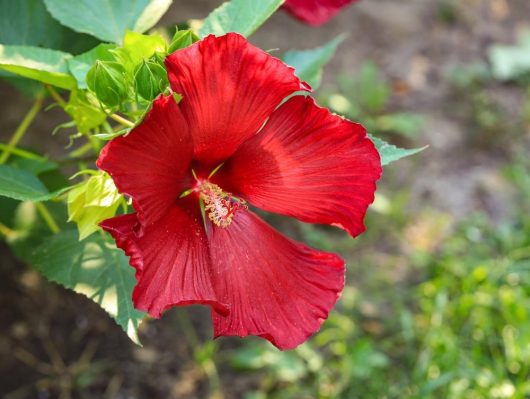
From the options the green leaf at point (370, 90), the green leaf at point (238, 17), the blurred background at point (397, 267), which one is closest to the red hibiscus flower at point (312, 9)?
the green leaf at point (238, 17)

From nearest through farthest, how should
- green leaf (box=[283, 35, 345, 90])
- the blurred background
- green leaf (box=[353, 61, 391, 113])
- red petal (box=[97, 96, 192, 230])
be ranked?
red petal (box=[97, 96, 192, 230]), green leaf (box=[283, 35, 345, 90]), the blurred background, green leaf (box=[353, 61, 391, 113])

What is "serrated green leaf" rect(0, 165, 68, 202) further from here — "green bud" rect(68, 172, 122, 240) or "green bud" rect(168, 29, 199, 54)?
"green bud" rect(168, 29, 199, 54)

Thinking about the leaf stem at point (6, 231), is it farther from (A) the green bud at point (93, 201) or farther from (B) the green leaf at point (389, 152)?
(B) the green leaf at point (389, 152)

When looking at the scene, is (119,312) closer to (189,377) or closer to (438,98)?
(189,377)

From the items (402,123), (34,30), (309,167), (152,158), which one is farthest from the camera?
(402,123)

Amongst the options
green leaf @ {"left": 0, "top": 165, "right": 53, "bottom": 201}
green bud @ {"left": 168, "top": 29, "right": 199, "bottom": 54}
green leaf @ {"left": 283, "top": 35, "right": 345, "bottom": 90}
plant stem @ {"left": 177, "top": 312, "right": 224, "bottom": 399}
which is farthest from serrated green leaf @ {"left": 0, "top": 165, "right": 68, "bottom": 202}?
plant stem @ {"left": 177, "top": 312, "right": 224, "bottom": 399}

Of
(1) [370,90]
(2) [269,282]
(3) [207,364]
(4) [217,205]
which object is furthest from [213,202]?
(1) [370,90]

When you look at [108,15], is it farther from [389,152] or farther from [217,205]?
[389,152]
